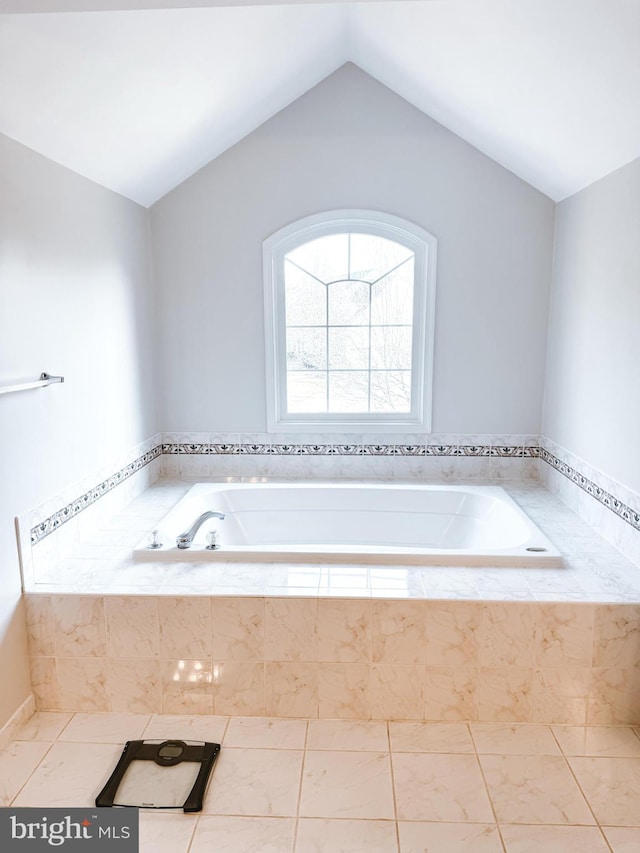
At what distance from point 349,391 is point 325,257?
0.78 m

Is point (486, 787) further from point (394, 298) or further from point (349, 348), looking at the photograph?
point (394, 298)

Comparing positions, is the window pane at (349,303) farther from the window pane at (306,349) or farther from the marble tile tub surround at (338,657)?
the marble tile tub surround at (338,657)

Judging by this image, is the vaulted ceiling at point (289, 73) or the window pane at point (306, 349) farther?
the window pane at point (306, 349)

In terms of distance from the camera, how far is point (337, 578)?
7.67 ft

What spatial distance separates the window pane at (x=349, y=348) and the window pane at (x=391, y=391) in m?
0.11

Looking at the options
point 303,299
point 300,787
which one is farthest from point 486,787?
point 303,299

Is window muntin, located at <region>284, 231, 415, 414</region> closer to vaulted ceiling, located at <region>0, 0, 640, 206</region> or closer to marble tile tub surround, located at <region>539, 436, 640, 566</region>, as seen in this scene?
vaulted ceiling, located at <region>0, 0, 640, 206</region>

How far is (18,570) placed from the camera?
221 cm

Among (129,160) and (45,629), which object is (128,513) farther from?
(129,160)

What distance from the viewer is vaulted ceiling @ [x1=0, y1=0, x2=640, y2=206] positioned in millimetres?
1854

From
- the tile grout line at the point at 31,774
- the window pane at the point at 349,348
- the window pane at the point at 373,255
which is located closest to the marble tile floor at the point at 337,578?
the tile grout line at the point at 31,774

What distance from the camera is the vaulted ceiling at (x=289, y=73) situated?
185cm
